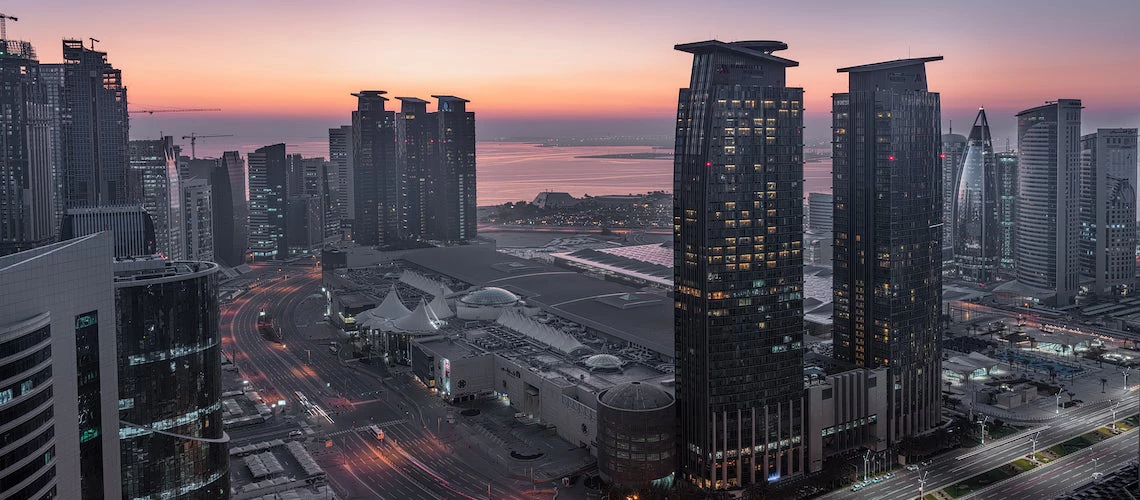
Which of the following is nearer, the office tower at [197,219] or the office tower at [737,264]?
the office tower at [737,264]

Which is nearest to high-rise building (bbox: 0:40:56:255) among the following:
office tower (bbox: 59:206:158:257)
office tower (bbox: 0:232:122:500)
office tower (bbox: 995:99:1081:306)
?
office tower (bbox: 59:206:158:257)

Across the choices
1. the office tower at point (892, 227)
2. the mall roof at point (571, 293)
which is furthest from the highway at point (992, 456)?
the mall roof at point (571, 293)

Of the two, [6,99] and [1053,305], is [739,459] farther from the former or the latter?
[6,99]

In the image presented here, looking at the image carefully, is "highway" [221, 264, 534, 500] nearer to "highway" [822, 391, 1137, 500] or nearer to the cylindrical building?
the cylindrical building

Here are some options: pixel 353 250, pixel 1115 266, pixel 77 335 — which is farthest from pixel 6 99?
pixel 1115 266

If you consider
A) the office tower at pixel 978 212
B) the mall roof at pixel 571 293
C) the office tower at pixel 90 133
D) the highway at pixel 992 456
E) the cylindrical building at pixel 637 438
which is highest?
the office tower at pixel 90 133

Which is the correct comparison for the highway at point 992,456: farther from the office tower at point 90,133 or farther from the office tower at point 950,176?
the office tower at point 90,133
